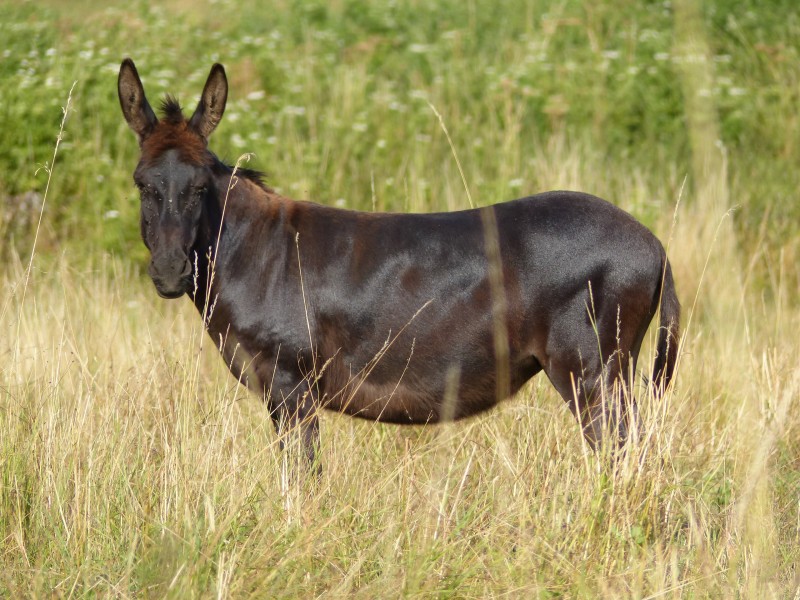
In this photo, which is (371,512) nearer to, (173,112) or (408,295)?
(408,295)

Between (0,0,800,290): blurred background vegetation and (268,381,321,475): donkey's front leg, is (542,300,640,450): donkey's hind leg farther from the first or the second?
(0,0,800,290): blurred background vegetation

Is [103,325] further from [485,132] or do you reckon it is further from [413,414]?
[485,132]

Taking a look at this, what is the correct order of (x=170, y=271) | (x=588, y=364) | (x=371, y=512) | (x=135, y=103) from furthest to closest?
(x=135, y=103) < (x=588, y=364) < (x=170, y=271) < (x=371, y=512)

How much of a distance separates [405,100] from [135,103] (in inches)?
255

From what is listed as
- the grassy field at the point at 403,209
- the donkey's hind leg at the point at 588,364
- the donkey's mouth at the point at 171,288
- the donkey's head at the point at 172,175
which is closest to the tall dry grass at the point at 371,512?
the grassy field at the point at 403,209

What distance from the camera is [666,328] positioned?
4434mm

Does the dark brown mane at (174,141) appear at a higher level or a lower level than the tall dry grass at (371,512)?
higher

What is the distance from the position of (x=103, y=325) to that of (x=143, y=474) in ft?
7.61

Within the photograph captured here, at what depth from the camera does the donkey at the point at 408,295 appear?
443 centimetres

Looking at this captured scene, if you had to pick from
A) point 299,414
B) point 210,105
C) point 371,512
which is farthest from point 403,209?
point 371,512

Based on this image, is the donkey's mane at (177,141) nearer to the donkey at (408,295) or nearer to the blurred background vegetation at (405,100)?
the donkey at (408,295)

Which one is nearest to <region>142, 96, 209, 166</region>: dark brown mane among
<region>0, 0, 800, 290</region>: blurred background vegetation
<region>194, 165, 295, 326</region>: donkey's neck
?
<region>194, 165, 295, 326</region>: donkey's neck

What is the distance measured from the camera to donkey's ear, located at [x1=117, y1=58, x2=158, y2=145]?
15.3ft

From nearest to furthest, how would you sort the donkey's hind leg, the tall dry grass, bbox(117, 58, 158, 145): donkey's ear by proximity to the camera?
the tall dry grass → the donkey's hind leg → bbox(117, 58, 158, 145): donkey's ear
